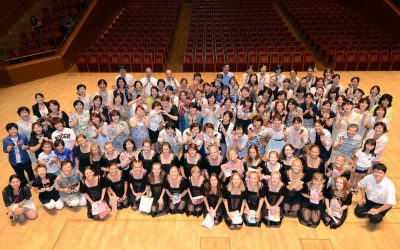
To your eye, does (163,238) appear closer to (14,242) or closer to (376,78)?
(14,242)

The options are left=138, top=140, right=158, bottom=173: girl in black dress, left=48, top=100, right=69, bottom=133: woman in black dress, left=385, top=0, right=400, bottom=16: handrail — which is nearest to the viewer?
left=138, top=140, right=158, bottom=173: girl in black dress

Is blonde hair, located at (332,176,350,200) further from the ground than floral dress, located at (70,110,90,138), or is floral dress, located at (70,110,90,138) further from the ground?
floral dress, located at (70,110,90,138)

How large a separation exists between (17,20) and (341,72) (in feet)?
51.3

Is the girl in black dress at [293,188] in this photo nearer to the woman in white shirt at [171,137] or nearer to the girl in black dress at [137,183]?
the woman in white shirt at [171,137]

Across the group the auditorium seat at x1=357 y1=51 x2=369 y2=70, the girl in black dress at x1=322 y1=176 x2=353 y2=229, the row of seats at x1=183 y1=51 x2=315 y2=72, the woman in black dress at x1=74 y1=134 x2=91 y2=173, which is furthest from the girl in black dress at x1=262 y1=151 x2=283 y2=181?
the auditorium seat at x1=357 y1=51 x2=369 y2=70

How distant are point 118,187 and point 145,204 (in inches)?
22.8

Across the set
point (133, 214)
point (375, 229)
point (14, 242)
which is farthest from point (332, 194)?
point (14, 242)

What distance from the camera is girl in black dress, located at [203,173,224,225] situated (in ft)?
16.1

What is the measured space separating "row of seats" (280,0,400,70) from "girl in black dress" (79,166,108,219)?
10586 millimetres

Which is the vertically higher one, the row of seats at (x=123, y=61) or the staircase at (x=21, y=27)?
the staircase at (x=21, y=27)

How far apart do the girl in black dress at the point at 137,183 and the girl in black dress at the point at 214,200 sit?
1117 millimetres

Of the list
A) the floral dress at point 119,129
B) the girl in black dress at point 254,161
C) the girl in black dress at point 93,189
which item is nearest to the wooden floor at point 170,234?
the girl in black dress at point 93,189

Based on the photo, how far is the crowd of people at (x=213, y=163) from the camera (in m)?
4.89

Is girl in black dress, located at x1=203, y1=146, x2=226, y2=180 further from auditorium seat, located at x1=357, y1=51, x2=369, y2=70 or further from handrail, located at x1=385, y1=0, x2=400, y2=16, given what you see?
handrail, located at x1=385, y1=0, x2=400, y2=16
